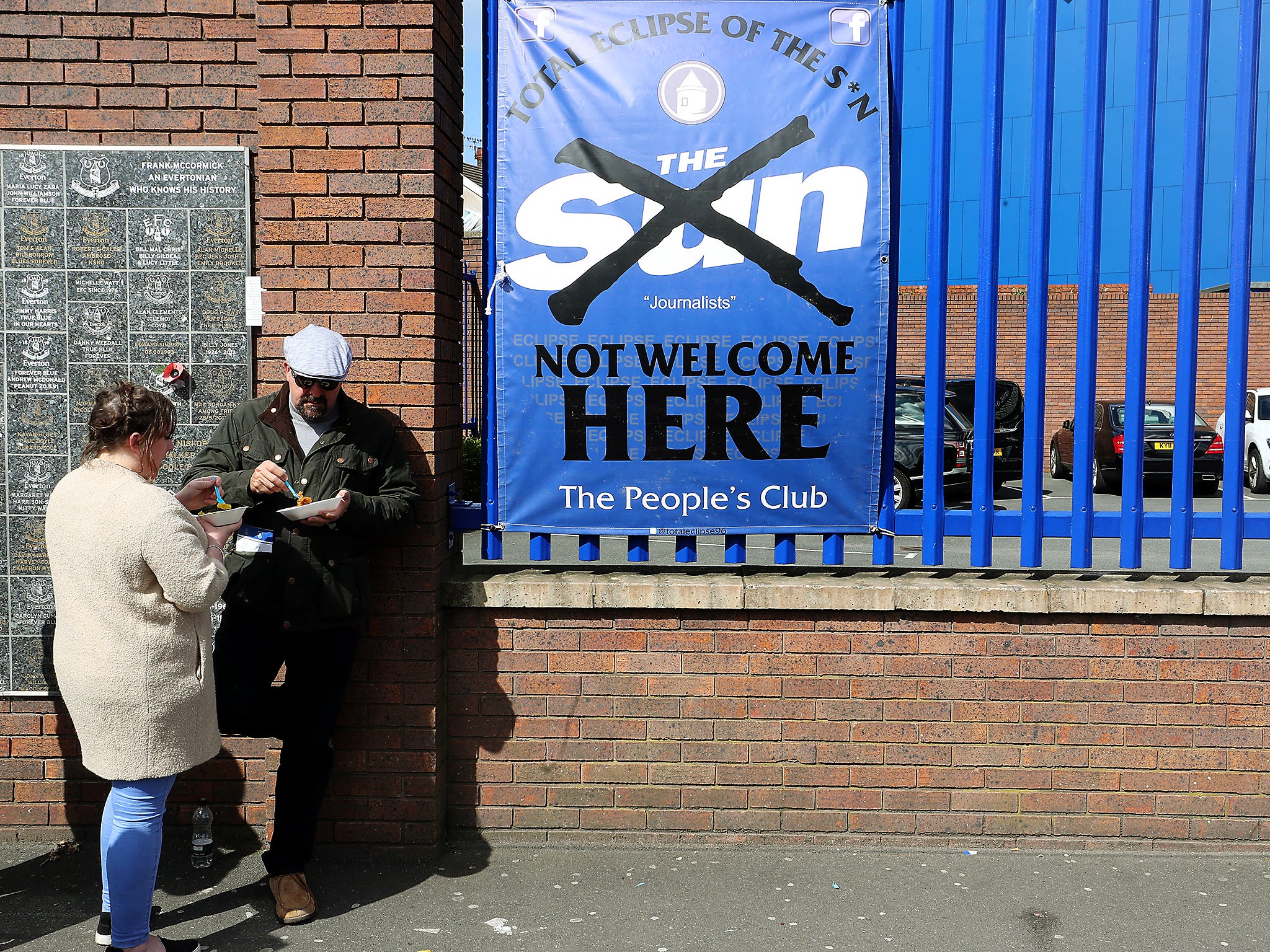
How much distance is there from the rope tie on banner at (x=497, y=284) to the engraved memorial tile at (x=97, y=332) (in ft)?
4.63

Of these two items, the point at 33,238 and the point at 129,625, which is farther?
the point at 33,238

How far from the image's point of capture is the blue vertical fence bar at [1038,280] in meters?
3.86

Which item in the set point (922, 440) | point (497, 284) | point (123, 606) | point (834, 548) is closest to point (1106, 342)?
point (922, 440)

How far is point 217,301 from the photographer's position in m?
3.98

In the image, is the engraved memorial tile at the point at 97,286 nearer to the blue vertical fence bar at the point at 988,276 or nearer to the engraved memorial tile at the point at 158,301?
the engraved memorial tile at the point at 158,301

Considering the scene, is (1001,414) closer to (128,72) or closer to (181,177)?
(181,177)

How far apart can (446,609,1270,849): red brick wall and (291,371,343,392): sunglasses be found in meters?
1.05

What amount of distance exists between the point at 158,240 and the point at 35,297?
525 mm

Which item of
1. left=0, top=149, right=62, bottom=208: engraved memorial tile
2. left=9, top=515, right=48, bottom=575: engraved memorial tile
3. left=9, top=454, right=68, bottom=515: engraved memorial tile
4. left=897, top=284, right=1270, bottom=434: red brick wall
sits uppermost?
left=897, top=284, right=1270, bottom=434: red brick wall

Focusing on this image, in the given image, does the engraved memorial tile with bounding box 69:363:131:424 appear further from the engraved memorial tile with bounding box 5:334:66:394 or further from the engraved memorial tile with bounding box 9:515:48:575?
the engraved memorial tile with bounding box 9:515:48:575

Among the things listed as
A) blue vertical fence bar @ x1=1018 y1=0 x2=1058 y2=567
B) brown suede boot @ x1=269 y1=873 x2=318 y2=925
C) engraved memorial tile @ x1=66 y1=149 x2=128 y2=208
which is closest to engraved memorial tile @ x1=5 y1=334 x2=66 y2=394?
engraved memorial tile @ x1=66 y1=149 x2=128 y2=208

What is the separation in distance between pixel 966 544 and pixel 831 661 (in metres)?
7.60

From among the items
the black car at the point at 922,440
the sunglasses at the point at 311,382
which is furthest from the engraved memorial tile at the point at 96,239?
the black car at the point at 922,440

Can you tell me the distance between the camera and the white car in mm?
17094
